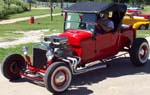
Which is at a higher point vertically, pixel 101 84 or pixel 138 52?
pixel 138 52

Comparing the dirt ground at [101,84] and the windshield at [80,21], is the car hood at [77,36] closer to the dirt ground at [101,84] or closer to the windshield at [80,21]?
the windshield at [80,21]

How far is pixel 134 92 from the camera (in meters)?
8.75

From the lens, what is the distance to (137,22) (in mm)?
25359

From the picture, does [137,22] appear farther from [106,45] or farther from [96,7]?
[96,7]

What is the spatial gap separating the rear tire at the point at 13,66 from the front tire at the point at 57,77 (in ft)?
4.84

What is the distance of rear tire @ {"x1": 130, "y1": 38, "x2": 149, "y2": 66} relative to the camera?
11203 mm

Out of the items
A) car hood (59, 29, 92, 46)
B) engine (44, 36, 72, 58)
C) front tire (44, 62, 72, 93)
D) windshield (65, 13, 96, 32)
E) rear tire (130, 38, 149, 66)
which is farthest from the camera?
rear tire (130, 38, 149, 66)

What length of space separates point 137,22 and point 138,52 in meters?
14.4

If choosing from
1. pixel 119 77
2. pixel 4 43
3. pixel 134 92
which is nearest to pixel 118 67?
pixel 119 77

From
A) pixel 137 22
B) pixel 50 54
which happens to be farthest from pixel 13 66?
pixel 137 22

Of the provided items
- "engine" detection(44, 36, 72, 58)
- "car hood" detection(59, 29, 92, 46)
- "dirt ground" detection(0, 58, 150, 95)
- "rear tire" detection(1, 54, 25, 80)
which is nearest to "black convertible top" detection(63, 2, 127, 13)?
"car hood" detection(59, 29, 92, 46)

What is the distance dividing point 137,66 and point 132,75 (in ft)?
3.60

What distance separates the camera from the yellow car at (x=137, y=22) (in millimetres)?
24703

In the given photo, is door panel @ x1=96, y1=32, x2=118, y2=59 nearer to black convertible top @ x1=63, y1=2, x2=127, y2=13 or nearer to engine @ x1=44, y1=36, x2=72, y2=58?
black convertible top @ x1=63, y1=2, x2=127, y2=13
